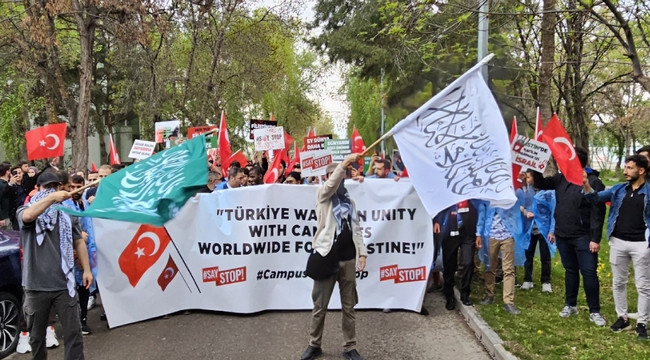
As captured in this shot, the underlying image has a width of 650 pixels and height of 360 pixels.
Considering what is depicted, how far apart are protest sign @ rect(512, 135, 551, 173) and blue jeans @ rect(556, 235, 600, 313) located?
3.10 feet

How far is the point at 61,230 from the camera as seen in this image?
4527 millimetres

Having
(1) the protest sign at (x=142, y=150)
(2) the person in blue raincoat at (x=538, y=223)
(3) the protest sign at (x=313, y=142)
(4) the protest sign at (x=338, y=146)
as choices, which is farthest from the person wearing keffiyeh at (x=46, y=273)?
(3) the protest sign at (x=313, y=142)

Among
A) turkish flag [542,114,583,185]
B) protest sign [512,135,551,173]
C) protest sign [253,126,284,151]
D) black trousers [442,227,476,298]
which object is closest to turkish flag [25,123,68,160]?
protest sign [253,126,284,151]

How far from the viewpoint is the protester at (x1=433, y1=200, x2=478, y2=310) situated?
7008 mm

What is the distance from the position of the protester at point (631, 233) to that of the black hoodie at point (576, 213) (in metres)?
0.19

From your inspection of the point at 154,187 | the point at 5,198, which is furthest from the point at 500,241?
the point at 5,198

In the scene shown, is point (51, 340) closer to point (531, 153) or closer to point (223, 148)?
point (531, 153)

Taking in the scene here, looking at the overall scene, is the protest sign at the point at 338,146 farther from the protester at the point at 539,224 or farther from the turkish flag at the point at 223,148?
the protester at the point at 539,224

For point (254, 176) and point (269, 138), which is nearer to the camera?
point (254, 176)

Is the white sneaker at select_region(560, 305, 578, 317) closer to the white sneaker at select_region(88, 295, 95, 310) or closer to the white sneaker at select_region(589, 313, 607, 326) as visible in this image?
the white sneaker at select_region(589, 313, 607, 326)

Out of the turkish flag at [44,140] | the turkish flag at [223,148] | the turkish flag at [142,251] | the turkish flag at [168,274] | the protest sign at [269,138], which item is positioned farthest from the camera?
the turkish flag at [223,148]

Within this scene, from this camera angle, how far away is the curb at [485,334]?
5.36 meters

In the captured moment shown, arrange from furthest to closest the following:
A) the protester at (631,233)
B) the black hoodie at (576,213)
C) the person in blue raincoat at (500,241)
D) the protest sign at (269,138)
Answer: the protest sign at (269,138) → the person in blue raincoat at (500,241) → the black hoodie at (576,213) → the protester at (631,233)

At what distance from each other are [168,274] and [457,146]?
12.7 ft
